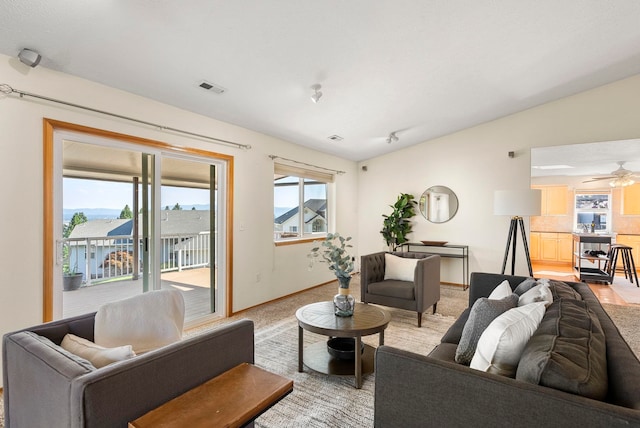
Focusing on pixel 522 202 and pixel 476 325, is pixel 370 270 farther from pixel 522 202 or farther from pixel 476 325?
pixel 476 325

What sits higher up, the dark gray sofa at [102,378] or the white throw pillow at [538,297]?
the white throw pillow at [538,297]

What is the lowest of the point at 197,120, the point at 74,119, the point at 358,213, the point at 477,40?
the point at 358,213

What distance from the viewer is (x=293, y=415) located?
80.3 inches

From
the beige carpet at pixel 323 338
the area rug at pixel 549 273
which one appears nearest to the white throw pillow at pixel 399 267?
the beige carpet at pixel 323 338

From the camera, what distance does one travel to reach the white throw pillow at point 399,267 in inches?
152

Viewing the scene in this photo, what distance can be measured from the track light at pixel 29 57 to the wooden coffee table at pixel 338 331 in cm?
259

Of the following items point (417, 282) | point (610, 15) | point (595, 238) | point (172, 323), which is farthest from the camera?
point (595, 238)

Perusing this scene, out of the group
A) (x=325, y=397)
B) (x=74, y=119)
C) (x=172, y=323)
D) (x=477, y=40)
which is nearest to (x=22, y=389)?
(x=172, y=323)

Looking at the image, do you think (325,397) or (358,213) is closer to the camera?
(325,397)

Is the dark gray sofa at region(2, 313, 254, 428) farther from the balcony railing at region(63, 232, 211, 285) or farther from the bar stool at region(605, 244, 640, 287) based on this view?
the bar stool at region(605, 244, 640, 287)

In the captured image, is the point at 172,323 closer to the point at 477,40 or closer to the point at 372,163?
the point at 477,40

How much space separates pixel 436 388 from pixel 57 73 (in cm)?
325

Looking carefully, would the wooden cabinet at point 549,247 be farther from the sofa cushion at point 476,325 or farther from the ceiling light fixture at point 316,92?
the sofa cushion at point 476,325

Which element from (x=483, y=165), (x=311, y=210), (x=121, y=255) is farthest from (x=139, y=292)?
(x=483, y=165)
